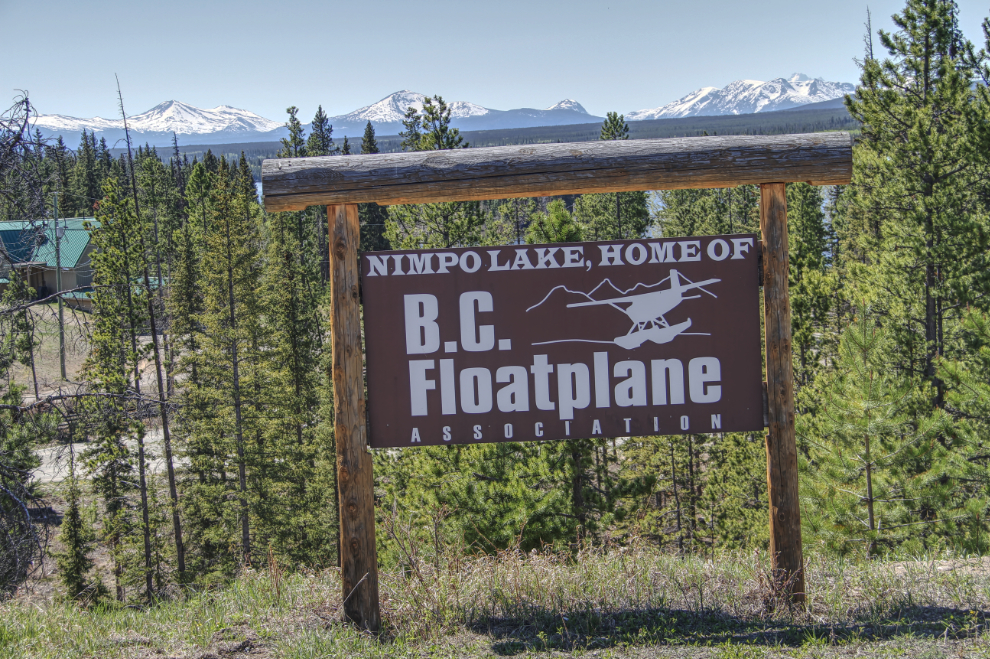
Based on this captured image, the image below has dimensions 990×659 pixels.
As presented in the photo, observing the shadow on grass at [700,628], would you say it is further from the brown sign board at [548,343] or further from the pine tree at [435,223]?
the pine tree at [435,223]

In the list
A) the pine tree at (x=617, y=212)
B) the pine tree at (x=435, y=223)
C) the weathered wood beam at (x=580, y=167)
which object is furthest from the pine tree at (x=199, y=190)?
the weathered wood beam at (x=580, y=167)

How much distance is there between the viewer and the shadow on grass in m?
3.84

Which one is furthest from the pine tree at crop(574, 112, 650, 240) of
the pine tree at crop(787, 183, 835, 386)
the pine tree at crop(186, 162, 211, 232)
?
the pine tree at crop(186, 162, 211, 232)

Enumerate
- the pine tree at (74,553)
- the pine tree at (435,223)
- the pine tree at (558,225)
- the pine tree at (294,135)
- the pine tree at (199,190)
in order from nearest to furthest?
the pine tree at (558,225), the pine tree at (435,223), the pine tree at (74,553), the pine tree at (294,135), the pine tree at (199,190)

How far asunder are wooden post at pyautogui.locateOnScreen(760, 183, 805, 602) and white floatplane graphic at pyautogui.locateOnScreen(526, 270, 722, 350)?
1.20 feet

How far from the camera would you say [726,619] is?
416 centimetres

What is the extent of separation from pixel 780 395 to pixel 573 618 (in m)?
1.84

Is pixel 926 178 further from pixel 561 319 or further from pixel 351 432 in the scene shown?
pixel 351 432

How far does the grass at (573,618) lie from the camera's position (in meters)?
3.83

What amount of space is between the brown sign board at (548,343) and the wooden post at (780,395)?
0.41 ft

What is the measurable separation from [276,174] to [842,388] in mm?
10841

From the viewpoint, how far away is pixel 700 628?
404 centimetres

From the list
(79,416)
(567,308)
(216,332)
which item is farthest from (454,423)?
(216,332)

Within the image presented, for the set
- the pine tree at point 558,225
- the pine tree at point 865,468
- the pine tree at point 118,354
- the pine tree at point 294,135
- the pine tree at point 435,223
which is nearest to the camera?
the pine tree at point 865,468
